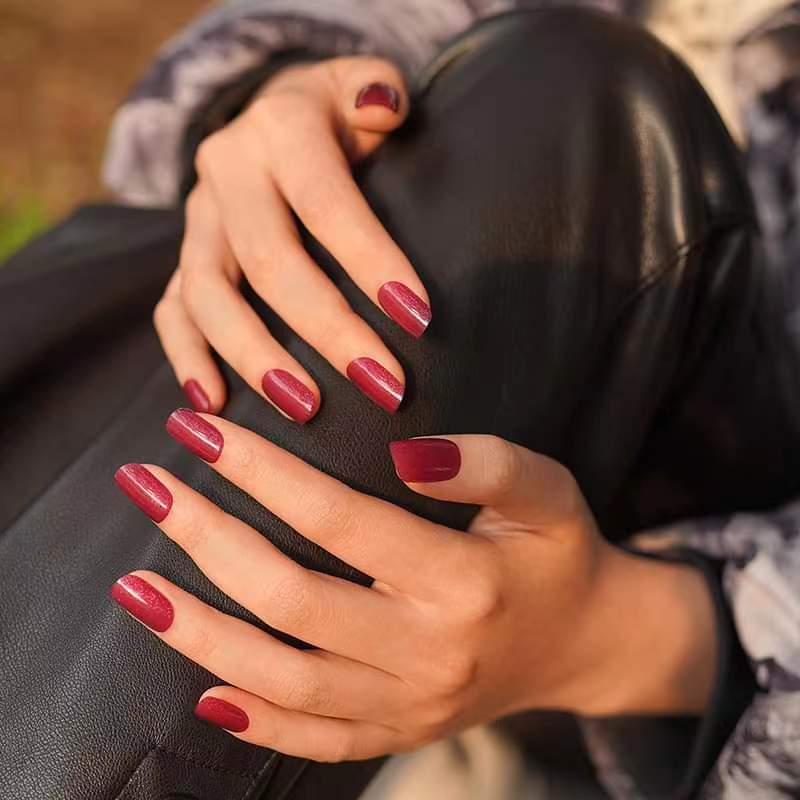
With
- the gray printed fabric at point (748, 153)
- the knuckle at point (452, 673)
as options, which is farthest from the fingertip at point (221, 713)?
the gray printed fabric at point (748, 153)

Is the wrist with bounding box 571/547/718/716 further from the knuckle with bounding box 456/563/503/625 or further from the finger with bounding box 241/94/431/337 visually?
the finger with bounding box 241/94/431/337

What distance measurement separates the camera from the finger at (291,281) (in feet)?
1.57

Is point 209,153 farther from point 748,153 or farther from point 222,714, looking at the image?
point 748,153

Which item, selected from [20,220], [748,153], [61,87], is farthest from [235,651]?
[61,87]

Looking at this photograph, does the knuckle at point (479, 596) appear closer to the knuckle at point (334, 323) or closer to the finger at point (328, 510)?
the finger at point (328, 510)

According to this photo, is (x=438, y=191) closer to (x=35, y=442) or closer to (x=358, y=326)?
(x=358, y=326)

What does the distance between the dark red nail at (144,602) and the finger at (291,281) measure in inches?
5.8

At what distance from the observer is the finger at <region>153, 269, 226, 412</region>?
1.71 feet

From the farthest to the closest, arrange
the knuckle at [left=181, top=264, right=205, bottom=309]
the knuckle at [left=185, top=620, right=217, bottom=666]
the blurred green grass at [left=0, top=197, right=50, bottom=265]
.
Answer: the blurred green grass at [left=0, top=197, right=50, bottom=265] < the knuckle at [left=181, top=264, right=205, bottom=309] < the knuckle at [left=185, top=620, right=217, bottom=666]

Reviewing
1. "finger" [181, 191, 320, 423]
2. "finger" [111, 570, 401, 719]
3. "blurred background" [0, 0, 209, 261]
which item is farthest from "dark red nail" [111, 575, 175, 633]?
"blurred background" [0, 0, 209, 261]

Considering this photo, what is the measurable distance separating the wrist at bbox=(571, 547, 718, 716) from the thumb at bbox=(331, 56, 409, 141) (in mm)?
304

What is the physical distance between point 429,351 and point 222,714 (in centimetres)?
21

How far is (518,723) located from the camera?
66cm

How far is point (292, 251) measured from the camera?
53cm
